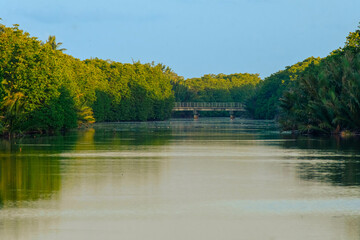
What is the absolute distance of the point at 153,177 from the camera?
2145 centimetres

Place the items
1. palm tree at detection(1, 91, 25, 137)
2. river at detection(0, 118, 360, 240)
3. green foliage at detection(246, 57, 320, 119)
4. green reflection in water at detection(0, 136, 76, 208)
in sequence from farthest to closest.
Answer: green foliage at detection(246, 57, 320, 119) < palm tree at detection(1, 91, 25, 137) < green reflection in water at detection(0, 136, 76, 208) < river at detection(0, 118, 360, 240)

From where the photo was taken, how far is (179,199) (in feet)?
53.9

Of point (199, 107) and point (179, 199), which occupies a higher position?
point (199, 107)

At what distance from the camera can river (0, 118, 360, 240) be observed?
1231cm

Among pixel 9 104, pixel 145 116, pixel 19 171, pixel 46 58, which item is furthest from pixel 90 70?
pixel 19 171

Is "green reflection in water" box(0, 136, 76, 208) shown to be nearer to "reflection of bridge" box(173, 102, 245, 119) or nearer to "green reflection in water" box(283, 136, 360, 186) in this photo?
"green reflection in water" box(283, 136, 360, 186)

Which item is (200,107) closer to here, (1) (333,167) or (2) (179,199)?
(1) (333,167)

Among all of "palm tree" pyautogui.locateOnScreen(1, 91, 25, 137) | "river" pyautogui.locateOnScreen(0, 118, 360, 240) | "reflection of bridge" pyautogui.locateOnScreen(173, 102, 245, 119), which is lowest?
"river" pyautogui.locateOnScreen(0, 118, 360, 240)

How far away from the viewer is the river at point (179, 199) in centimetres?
1231

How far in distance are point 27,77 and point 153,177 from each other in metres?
38.9

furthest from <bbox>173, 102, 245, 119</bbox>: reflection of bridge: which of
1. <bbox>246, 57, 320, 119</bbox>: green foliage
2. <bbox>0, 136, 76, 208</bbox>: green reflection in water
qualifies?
<bbox>0, 136, 76, 208</bbox>: green reflection in water

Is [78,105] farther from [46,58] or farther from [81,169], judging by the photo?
[81,169]

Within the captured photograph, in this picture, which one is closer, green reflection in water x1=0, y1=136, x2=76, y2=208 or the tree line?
green reflection in water x1=0, y1=136, x2=76, y2=208

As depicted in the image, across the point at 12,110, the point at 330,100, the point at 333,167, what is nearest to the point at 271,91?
the point at 330,100
